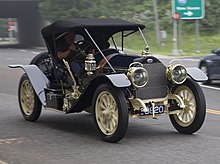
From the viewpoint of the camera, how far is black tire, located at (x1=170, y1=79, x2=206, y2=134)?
29.6ft

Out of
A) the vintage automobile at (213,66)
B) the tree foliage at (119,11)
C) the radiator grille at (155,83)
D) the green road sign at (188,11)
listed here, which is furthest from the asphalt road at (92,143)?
the tree foliage at (119,11)

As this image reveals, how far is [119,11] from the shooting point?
174ft

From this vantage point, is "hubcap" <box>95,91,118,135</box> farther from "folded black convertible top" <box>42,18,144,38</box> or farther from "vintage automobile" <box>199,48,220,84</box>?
"vintage automobile" <box>199,48,220,84</box>

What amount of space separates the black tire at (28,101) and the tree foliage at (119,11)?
1495 inches

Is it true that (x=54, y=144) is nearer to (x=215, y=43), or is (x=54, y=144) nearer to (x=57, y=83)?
(x=57, y=83)

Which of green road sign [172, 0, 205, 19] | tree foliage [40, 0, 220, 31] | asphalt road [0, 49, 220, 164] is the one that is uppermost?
tree foliage [40, 0, 220, 31]

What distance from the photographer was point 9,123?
1052cm

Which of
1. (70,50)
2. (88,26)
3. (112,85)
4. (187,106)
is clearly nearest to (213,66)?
(70,50)

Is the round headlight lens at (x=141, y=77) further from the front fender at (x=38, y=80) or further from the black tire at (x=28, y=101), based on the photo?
the black tire at (x=28, y=101)

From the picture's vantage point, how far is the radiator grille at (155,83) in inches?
349

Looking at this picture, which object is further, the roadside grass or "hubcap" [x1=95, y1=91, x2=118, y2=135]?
the roadside grass

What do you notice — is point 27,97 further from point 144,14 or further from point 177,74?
point 144,14

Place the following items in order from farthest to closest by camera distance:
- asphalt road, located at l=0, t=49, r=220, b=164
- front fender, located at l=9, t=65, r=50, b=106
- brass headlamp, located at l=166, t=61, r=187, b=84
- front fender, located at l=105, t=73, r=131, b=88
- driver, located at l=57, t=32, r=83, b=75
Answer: front fender, located at l=9, t=65, r=50, b=106 → driver, located at l=57, t=32, r=83, b=75 → brass headlamp, located at l=166, t=61, r=187, b=84 → front fender, located at l=105, t=73, r=131, b=88 → asphalt road, located at l=0, t=49, r=220, b=164

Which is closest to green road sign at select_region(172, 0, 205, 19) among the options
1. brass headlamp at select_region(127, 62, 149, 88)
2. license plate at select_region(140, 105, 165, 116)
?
license plate at select_region(140, 105, 165, 116)
